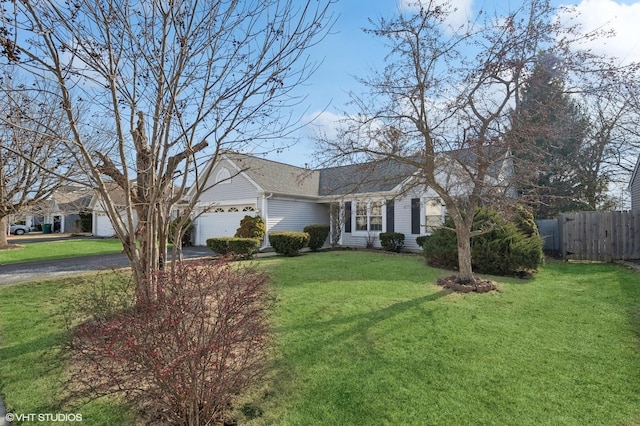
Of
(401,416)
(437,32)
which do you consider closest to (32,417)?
(401,416)

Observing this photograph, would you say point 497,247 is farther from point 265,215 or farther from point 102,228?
point 102,228

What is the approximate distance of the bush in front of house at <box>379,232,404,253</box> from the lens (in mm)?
15602

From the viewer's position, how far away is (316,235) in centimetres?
1661

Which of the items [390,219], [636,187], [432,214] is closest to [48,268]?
[390,219]

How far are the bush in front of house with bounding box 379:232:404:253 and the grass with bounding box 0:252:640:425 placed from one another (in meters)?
7.93

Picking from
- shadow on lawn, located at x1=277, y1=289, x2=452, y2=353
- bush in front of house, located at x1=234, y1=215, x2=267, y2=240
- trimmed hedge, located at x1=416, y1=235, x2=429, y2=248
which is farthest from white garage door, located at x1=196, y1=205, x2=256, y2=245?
shadow on lawn, located at x1=277, y1=289, x2=452, y2=353

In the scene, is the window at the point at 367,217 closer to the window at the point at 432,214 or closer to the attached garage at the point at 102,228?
the window at the point at 432,214

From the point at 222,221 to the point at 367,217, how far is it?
25.3ft

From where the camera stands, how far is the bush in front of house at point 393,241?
15602mm

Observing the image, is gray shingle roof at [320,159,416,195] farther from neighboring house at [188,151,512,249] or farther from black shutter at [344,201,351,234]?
black shutter at [344,201,351,234]

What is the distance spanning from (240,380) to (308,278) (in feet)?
18.2

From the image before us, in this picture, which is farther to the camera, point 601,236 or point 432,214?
point 432,214

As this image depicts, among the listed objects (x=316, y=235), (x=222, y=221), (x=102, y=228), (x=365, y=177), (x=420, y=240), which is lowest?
(x=420, y=240)

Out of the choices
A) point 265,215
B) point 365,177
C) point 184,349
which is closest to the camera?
point 184,349
